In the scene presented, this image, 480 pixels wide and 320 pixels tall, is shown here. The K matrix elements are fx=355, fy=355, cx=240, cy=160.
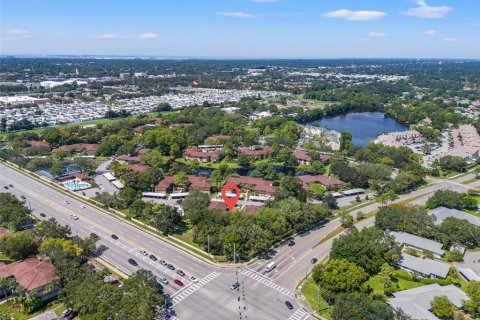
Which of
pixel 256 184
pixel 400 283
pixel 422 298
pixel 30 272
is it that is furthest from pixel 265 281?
pixel 256 184

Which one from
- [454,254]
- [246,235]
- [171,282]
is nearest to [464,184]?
[454,254]

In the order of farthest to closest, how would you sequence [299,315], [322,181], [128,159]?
[128,159] < [322,181] < [299,315]

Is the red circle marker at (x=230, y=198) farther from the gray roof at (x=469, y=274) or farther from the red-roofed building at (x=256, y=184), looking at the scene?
the gray roof at (x=469, y=274)

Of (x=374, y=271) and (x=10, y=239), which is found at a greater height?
(x=10, y=239)

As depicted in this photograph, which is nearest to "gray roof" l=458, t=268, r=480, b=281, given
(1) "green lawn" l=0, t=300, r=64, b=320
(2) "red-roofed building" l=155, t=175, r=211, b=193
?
(2) "red-roofed building" l=155, t=175, r=211, b=193

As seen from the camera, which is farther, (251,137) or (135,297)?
(251,137)

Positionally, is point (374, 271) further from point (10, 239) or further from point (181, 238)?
point (10, 239)

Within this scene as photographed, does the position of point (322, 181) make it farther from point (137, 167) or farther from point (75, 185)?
point (75, 185)
